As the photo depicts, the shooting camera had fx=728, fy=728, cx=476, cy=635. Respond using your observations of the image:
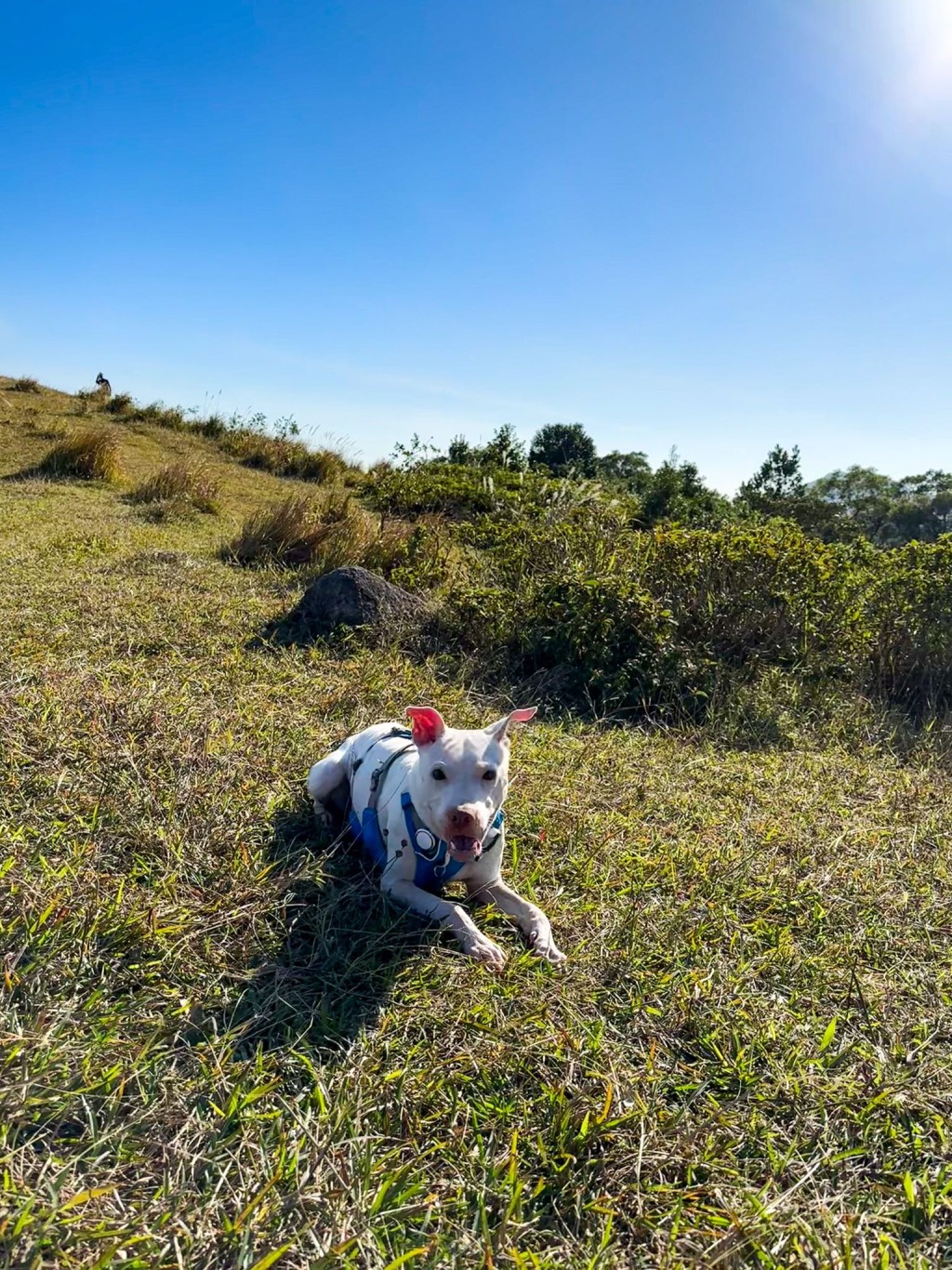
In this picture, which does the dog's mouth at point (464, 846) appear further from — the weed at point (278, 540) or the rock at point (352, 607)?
the weed at point (278, 540)

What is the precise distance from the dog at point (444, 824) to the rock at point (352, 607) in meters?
2.64

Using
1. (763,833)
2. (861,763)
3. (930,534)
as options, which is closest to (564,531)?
(861,763)

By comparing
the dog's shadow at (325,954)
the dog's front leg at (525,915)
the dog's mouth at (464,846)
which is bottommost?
the dog's shadow at (325,954)

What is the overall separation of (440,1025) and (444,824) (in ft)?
1.73

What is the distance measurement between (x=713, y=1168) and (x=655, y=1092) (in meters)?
0.21

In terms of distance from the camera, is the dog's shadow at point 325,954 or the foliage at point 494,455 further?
the foliage at point 494,455

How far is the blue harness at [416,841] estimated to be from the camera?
2.32 meters

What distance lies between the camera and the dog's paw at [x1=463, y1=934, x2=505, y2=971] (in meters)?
2.19

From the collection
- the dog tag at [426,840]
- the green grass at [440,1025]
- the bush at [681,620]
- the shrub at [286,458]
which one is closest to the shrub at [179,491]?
the shrub at [286,458]

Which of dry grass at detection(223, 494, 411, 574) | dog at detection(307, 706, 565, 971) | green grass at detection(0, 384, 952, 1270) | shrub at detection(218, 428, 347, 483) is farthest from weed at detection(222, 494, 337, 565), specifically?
shrub at detection(218, 428, 347, 483)

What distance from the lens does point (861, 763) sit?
14.6 ft

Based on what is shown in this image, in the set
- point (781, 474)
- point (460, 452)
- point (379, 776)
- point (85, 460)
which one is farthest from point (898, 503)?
point (379, 776)

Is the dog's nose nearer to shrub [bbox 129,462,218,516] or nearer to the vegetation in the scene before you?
shrub [bbox 129,462,218,516]

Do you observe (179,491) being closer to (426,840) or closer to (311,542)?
(311,542)
